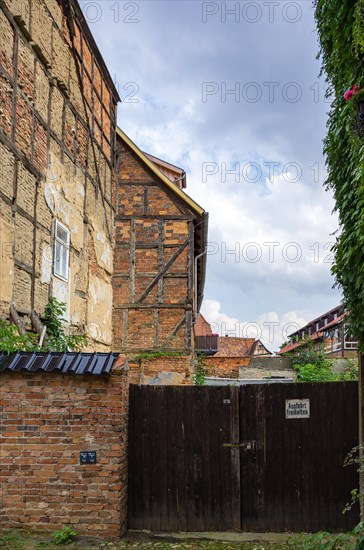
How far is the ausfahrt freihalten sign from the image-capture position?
22.1 ft

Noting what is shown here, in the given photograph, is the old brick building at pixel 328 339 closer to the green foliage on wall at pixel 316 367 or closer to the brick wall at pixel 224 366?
the green foliage on wall at pixel 316 367

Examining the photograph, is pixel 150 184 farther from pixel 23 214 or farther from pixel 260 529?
pixel 260 529

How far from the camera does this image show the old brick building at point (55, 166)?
9.12m

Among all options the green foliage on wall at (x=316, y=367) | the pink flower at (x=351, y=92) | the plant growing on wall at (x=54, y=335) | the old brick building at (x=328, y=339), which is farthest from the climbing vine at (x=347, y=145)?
the green foliage on wall at (x=316, y=367)

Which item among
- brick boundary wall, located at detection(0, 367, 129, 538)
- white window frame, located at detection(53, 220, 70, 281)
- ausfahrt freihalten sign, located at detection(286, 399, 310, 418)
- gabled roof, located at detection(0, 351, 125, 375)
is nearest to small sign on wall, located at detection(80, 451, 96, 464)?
brick boundary wall, located at detection(0, 367, 129, 538)

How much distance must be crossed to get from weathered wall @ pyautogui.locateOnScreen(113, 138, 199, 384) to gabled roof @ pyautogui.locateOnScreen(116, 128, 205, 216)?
15 cm

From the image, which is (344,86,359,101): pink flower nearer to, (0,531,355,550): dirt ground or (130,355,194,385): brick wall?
(0,531,355,550): dirt ground

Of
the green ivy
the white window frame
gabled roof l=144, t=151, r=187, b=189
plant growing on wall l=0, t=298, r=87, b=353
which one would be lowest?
the green ivy

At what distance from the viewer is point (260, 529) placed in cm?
655

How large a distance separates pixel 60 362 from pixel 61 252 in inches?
221

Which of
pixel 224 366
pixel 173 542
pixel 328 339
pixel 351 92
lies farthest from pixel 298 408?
pixel 328 339

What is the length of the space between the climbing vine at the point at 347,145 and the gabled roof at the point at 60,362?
2.76 m

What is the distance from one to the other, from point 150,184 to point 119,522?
12.1m

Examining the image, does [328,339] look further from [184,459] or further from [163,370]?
[184,459]
